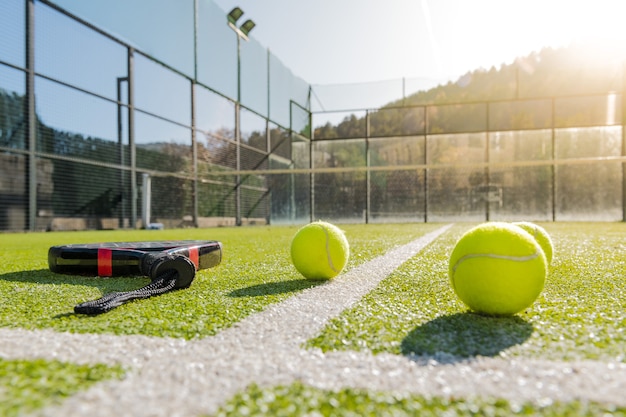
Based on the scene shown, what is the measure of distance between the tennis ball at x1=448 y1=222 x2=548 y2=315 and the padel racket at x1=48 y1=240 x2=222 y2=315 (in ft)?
4.28

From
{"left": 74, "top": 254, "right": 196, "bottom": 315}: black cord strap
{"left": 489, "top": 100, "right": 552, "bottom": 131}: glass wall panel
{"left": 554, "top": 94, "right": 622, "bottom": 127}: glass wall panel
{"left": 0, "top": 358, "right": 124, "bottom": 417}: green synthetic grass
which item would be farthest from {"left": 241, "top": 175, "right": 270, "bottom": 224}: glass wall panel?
{"left": 0, "top": 358, "right": 124, "bottom": 417}: green synthetic grass

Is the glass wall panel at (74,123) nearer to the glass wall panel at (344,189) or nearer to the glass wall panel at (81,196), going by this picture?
the glass wall panel at (81,196)

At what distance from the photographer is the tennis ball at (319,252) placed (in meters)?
2.66

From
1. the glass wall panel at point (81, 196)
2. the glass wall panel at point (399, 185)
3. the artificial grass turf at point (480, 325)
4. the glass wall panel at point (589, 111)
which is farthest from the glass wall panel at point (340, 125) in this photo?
the artificial grass turf at point (480, 325)

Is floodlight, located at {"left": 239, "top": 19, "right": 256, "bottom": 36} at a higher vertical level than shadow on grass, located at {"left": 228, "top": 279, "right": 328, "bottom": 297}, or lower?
higher

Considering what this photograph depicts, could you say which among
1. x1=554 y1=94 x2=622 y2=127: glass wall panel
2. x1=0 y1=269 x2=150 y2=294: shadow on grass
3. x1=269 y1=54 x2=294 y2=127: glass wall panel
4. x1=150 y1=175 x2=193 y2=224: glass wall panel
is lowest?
x1=0 y1=269 x2=150 y2=294: shadow on grass

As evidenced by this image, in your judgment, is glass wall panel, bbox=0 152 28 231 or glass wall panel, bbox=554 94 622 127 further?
glass wall panel, bbox=554 94 622 127

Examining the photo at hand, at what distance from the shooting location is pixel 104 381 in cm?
106

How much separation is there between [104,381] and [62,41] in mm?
10977

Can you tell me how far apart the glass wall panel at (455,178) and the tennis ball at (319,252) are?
47.3 ft

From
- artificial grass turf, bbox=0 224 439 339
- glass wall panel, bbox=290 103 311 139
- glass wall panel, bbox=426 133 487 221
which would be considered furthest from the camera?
glass wall panel, bbox=290 103 311 139

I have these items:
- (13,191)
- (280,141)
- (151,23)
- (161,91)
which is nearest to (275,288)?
(13,191)

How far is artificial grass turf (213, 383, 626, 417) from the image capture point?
0.89 metres

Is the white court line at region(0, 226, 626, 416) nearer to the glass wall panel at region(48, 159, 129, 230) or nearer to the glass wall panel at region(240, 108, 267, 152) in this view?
the glass wall panel at region(48, 159, 129, 230)
